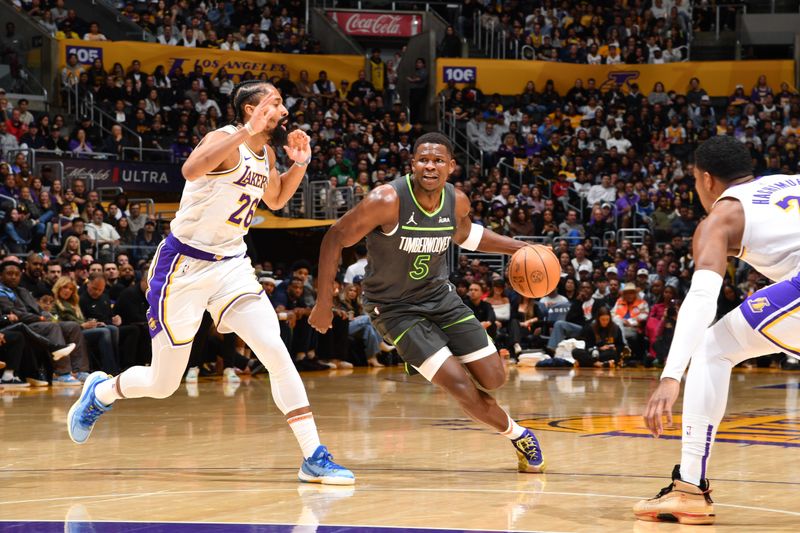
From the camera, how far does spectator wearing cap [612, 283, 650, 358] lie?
1648 cm

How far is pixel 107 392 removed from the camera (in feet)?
20.9

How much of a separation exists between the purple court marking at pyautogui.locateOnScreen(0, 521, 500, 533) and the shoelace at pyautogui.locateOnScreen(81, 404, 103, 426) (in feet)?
6.04

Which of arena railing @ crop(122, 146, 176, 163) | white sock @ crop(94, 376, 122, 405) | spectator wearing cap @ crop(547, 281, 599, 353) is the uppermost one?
arena railing @ crop(122, 146, 176, 163)

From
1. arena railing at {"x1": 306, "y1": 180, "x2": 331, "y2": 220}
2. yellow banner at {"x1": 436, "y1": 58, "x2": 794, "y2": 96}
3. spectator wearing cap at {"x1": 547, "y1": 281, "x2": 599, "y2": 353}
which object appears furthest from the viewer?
yellow banner at {"x1": 436, "y1": 58, "x2": 794, "y2": 96}

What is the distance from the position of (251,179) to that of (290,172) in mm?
307

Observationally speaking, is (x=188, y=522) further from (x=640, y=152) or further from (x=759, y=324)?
(x=640, y=152)

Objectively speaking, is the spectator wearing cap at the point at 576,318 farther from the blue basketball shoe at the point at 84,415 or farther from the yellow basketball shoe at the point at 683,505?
the yellow basketball shoe at the point at 683,505

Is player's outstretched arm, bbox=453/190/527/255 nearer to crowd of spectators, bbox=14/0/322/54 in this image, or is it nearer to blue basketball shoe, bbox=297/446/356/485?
blue basketball shoe, bbox=297/446/356/485

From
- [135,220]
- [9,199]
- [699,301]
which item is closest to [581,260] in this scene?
[135,220]

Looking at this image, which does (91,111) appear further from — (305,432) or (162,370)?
(305,432)

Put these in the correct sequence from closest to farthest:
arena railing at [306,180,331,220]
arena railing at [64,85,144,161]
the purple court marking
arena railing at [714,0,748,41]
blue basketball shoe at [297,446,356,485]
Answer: the purple court marking, blue basketball shoe at [297,446,356,485], arena railing at [306,180,331,220], arena railing at [64,85,144,161], arena railing at [714,0,748,41]

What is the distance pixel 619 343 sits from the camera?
16203mm

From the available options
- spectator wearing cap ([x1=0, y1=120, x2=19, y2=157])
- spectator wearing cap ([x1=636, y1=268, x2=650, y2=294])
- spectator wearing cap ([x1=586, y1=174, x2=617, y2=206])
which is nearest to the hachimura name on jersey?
spectator wearing cap ([x1=636, y1=268, x2=650, y2=294])

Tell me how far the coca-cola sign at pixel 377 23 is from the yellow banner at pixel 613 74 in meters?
2.18
